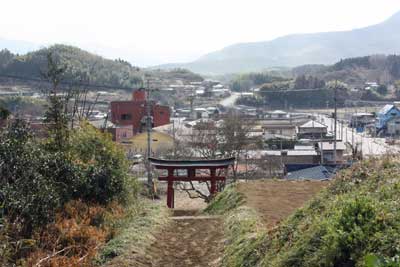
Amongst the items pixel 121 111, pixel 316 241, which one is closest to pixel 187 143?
pixel 121 111

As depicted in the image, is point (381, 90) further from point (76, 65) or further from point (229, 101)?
point (76, 65)

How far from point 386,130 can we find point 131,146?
1672 centimetres

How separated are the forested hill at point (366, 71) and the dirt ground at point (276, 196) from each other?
59671mm

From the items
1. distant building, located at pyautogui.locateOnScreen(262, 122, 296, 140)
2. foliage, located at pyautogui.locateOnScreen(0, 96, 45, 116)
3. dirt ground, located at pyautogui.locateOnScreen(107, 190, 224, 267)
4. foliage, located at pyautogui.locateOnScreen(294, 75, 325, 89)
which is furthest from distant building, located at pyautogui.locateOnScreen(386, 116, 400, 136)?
dirt ground, located at pyautogui.locateOnScreen(107, 190, 224, 267)

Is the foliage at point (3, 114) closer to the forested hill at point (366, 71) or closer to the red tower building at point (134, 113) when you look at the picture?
the red tower building at point (134, 113)

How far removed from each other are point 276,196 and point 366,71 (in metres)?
70.7

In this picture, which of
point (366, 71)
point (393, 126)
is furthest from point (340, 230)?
point (366, 71)

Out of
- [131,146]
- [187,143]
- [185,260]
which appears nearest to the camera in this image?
[185,260]

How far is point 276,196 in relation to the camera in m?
11.7

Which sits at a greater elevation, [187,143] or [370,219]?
[370,219]

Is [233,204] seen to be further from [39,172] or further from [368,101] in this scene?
[368,101]

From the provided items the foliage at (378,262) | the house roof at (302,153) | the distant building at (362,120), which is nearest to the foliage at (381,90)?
the distant building at (362,120)

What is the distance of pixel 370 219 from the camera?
4793mm

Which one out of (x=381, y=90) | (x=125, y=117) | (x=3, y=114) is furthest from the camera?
(x=381, y=90)
